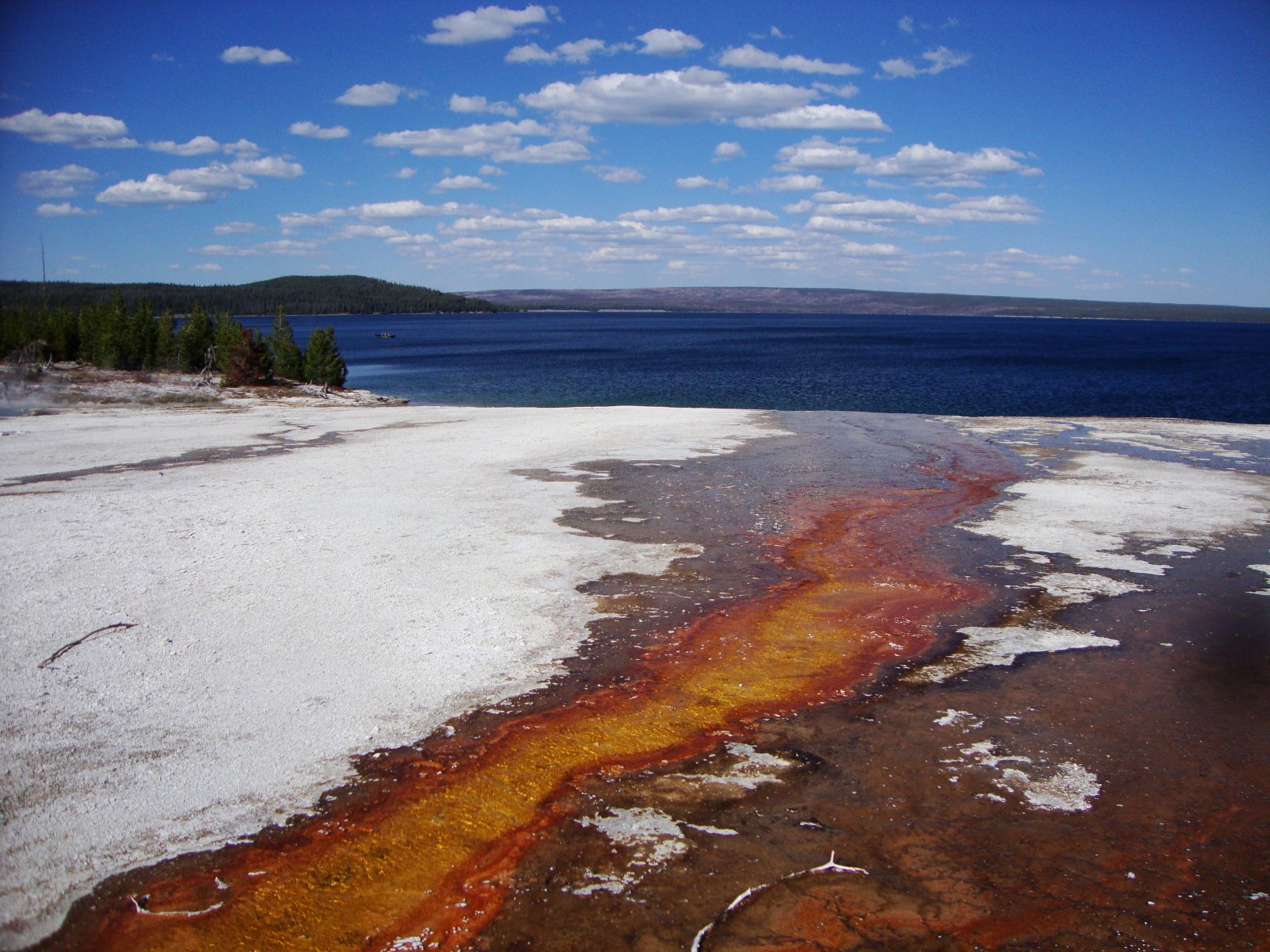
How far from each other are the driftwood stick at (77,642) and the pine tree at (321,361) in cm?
3545

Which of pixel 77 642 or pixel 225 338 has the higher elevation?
pixel 225 338

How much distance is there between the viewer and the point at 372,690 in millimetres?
7062

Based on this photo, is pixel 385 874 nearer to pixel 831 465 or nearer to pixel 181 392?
pixel 831 465

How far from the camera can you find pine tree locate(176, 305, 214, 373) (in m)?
42.4

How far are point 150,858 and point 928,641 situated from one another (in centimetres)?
641

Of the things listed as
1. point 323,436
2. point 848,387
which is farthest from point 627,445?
point 848,387

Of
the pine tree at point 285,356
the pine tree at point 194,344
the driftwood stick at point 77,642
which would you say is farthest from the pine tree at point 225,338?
the driftwood stick at point 77,642

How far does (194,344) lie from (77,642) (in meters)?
39.4

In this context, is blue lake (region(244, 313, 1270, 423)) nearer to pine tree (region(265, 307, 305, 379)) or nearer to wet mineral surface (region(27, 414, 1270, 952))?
pine tree (region(265, 307, 305, 379))

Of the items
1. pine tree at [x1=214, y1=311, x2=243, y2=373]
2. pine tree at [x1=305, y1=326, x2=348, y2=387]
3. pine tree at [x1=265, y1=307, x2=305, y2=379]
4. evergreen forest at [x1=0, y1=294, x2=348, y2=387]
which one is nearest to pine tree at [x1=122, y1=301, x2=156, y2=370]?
evergreen forest at [x1=0, y1=294, x2=348, y2=387]

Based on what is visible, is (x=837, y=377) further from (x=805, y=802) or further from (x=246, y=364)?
(x=805, y=802)

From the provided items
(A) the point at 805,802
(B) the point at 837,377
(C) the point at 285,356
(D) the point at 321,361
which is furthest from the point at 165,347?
(A) the point at 805,802

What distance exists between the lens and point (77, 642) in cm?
774

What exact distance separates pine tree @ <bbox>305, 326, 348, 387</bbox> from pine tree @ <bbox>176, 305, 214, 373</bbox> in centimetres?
483
